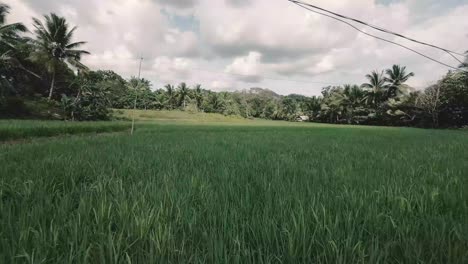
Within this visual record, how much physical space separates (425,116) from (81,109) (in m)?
46.4

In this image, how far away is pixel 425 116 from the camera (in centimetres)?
4641

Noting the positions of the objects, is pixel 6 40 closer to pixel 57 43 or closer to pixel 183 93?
pixel 57 43

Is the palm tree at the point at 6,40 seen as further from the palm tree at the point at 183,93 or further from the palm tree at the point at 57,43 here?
the palm tree at the point at 183,93

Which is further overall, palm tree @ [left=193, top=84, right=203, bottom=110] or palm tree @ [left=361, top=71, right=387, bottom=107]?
palm tree @ [left=193, top=84, right=203, bottom=110]

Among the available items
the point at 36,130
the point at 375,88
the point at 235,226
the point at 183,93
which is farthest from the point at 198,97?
the point at 235,226

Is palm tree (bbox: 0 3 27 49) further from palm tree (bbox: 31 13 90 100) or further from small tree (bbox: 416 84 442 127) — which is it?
small tree (bbox: 416 84 442 127)

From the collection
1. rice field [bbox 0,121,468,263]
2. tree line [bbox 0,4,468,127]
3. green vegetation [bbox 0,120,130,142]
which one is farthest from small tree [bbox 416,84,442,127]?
rice field [bbox 0,121,468,263]

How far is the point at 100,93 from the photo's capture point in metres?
36.2

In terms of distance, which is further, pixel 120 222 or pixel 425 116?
pixel 425 116

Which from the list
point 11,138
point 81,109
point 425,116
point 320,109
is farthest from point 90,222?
point 320,109

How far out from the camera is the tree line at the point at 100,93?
30.5m

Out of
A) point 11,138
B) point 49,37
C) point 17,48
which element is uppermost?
point 49,37

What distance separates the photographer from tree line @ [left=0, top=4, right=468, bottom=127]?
30.5m

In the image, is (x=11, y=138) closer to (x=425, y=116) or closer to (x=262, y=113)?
(x=425, y=116)
